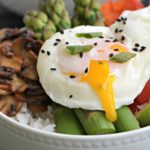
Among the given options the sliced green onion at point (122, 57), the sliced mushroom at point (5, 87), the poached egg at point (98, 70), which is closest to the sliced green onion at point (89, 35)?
the poached egg at point (98, 70)

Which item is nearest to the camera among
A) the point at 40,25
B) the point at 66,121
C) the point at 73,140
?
the point at 73,140

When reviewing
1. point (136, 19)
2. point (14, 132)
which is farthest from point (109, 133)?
point (136, 19)

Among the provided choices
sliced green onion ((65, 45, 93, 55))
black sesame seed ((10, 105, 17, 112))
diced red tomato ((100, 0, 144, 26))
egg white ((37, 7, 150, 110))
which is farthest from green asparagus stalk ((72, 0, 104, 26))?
black sesame seed ((10, 105, 17, 112))

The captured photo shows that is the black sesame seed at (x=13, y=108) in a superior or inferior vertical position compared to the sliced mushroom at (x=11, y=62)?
inferior

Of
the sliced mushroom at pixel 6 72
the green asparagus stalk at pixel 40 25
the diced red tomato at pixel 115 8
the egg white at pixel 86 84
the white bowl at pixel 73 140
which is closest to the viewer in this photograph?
the white bowl at pixel 73 140

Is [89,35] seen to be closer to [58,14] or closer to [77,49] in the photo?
[77,49]

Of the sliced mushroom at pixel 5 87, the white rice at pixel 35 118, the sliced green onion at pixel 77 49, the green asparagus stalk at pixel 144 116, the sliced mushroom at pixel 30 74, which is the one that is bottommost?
the white rice at pixel 35 118

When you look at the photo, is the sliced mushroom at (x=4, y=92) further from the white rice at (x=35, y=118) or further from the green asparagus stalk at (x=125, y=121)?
the green asparagus stalk at (x=125, y=121)

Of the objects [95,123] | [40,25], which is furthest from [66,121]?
[40,25]
